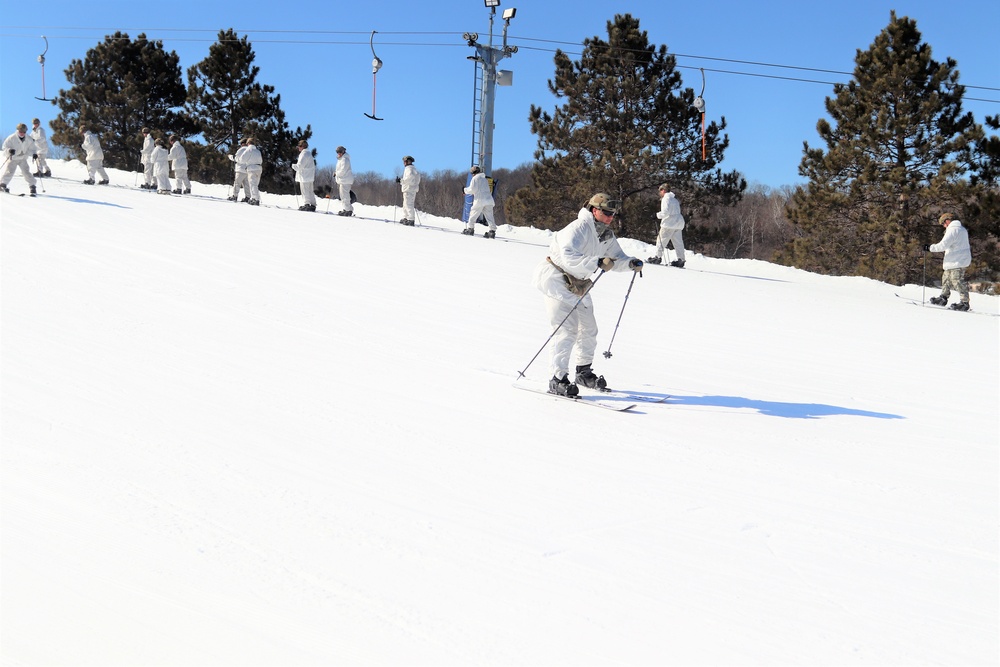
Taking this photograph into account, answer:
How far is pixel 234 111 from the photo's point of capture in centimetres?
3506

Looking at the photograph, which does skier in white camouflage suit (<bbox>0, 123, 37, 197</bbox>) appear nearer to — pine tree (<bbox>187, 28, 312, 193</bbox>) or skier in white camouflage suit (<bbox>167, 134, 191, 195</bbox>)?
skier in white camouflage suit (<bbox>167, 134, 191, 195</bbox>)

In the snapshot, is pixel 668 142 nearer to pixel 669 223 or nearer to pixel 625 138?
pixel 625 138

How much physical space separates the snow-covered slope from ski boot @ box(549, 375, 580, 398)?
37cm

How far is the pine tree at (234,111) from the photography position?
3447cm

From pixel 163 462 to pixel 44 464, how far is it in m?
0.61

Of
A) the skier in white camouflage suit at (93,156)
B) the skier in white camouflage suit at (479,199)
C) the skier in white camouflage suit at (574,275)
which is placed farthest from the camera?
the skier in white camouflage suit at (93,156)

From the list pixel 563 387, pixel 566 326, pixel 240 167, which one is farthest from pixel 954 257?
pixel 240 167

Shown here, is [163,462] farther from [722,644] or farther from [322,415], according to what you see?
[722,644]

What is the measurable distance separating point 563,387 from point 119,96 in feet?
119

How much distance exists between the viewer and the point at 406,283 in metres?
12.3

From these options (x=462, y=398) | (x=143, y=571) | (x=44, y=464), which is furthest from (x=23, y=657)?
(x=462, y=398)

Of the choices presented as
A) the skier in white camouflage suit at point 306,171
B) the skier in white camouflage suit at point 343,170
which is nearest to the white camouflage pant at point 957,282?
the skier in white camouflage suit at point 343,170

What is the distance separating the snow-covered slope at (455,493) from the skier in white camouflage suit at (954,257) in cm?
433

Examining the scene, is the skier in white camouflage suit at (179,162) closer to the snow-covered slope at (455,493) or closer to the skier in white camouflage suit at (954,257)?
the snow-covered slope at (455,493)
